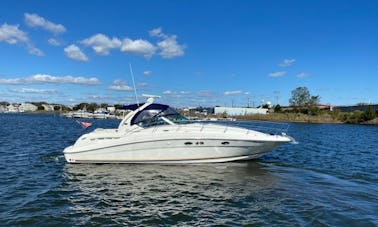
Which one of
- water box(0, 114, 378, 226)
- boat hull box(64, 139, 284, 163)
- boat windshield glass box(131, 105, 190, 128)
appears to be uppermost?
boat windshield glass box(131, 105, 190, 128)

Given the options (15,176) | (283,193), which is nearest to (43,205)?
(15,176)

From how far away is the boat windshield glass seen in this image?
1675 centimetres

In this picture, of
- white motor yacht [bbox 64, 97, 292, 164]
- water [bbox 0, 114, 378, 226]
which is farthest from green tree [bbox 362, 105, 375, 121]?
white motor yacht [bbox 64, 97, 292, 164]

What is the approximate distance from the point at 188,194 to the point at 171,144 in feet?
15.7

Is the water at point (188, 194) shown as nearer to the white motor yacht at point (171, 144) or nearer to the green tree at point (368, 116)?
the white motor yacht at point (171, 144)

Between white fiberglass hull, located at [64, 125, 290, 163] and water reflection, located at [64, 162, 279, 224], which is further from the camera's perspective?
white fiberglass hull, located at [64, 125, 290, 163]

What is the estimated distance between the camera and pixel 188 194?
36.5 ft

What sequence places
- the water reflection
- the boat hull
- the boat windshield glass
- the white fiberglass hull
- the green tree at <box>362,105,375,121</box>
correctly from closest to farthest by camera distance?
the water reflection
the white fiberglass hull
the boat hull
the boat windshield glass
the green tree at <box>362,105,375,121</box>

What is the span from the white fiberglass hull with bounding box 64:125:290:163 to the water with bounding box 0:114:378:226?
1.50 ft

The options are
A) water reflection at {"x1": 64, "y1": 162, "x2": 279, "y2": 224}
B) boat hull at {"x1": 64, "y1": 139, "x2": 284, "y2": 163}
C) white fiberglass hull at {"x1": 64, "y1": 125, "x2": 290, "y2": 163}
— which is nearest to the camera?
water reflection at {"x1": 64, "y1": 162, "x2": 279, "y2": 224}

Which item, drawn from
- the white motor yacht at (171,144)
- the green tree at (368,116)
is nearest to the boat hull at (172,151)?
the white motor yacht at (171,144)

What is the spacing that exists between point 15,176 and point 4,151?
851 cm

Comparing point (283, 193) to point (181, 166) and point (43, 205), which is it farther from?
point (43, 205)

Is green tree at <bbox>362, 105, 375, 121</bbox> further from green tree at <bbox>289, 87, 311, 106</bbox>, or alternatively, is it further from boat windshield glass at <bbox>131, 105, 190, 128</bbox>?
boat windshield glass at <bbox>131, 105, 190, 128</bbox>
